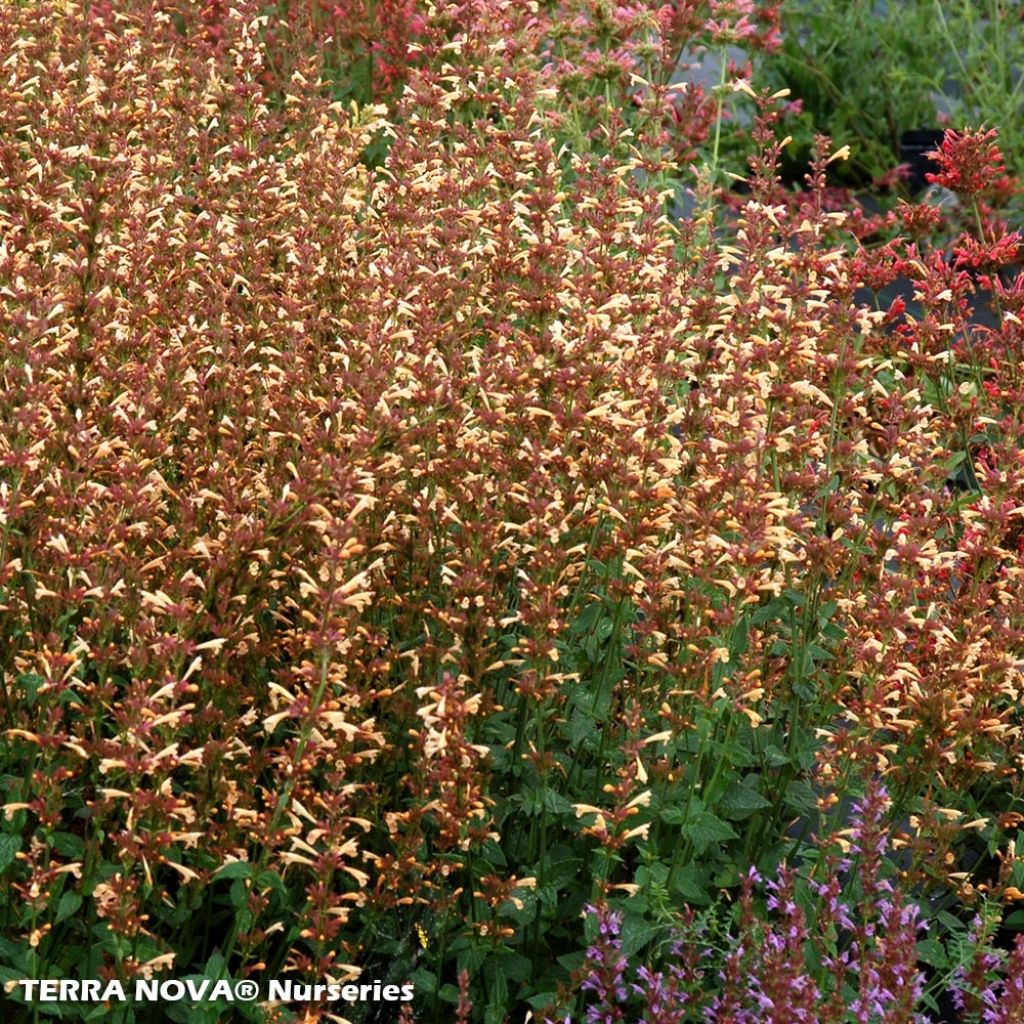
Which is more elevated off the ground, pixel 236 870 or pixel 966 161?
pixel 966 161

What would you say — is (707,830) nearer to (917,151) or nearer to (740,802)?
(740,802)

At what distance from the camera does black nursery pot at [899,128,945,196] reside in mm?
10609

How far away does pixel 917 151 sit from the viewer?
10.8 m

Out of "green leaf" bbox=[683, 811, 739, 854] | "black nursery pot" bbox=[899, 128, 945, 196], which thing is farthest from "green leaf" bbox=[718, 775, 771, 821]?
Result: "black nursery pot" bbox=[899, 128, 945, 196]

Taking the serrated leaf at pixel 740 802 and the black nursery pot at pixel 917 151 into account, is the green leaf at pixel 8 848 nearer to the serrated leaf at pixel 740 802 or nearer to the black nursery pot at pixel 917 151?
the serrated leaf at pixel 740 802

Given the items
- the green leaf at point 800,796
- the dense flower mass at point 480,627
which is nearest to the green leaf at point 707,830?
the dense flower mass at point 480,627

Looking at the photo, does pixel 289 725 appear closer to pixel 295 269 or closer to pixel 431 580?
pixel 431 580

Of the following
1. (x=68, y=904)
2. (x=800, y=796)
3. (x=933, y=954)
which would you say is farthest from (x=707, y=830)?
(x=68, y=904)

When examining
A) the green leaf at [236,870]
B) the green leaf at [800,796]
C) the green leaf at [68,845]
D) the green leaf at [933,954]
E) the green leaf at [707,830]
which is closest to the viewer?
the green leaf at [236,870]

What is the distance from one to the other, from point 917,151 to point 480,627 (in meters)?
8.74

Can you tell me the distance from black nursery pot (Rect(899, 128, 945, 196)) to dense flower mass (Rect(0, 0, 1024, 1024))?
273 inches

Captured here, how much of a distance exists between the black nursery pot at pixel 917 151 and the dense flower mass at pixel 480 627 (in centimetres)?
694

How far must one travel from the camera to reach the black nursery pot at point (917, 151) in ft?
34.8

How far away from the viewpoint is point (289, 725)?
3.42m
